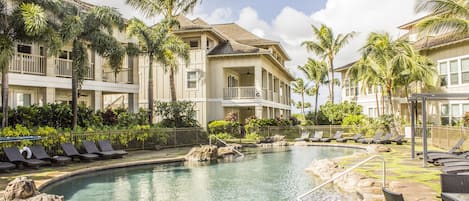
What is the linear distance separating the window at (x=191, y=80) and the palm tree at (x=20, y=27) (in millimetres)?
15697

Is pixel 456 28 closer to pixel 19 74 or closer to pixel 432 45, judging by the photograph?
pixel 432 45

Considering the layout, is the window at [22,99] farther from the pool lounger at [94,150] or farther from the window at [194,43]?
the window at [194,43]

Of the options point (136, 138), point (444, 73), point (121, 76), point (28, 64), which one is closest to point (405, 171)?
point (136, 138)

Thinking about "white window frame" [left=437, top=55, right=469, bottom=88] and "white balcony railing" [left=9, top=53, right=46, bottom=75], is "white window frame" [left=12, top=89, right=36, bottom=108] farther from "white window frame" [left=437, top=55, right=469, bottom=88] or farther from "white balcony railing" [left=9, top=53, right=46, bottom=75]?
"white window frame" [left=437, top=55, right=469, bottom=88]

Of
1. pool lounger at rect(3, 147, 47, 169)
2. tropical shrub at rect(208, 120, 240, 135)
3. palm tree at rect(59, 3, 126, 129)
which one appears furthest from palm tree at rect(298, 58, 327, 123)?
pool lounger at rect(3, 147, 47, 169)

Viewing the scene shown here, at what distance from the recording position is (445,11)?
17.6 metres

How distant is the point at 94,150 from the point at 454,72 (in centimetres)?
2443

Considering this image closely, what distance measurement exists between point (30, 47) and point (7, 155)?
38.8ft

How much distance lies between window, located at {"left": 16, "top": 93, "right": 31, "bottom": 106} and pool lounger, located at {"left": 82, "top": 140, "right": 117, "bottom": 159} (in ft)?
28.5

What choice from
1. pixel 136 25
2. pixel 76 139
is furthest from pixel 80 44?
pixel 136 25

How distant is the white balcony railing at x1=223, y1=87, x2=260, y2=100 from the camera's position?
3219cm

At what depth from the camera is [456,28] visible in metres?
17.5

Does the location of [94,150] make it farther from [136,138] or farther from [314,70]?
[314,70]

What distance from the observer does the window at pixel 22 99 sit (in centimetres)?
2356
